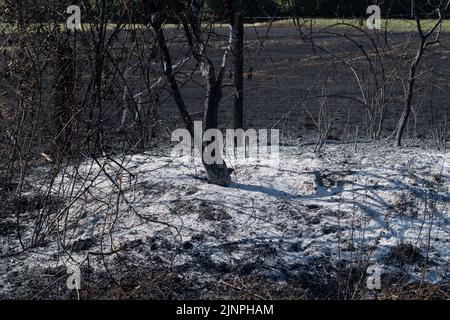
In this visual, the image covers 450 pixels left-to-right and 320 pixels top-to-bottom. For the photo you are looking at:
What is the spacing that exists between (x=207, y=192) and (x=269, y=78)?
22.9 ft

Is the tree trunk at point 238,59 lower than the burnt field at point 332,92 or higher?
higher

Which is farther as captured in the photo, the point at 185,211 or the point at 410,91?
the point at 410,91

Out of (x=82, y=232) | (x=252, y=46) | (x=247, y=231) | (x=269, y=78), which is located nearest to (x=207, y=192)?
(x=247, y=231)

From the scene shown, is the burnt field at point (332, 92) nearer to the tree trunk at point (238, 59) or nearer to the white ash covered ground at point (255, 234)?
the tree trunk at point (238, 59)

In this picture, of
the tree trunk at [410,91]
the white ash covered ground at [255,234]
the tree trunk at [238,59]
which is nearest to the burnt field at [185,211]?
the white ash covered ground at [255,234]

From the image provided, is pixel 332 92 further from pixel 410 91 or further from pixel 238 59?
pixel 410 91

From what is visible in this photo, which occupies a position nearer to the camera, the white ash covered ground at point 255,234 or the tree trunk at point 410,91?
the white ash covered ground at point 255,234

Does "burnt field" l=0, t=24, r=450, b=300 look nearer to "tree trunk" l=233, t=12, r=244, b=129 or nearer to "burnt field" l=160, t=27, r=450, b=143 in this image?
"tree trunk" l=233, t=12, r=244, b=129

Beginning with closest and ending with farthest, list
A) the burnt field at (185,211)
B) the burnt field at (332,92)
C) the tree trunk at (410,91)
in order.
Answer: the burnt field at (185,211) → the tree trunk at (410,91) → the burnt field at (332,92)


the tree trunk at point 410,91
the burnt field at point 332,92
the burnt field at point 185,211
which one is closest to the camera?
the burnt field at point 185,211

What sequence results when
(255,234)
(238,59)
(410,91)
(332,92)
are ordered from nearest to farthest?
(255,234) < (410,91) < (238,59) < (332,92)

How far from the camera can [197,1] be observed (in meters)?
5.39

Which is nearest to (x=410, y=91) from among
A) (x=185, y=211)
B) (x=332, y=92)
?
(x=185, y=211)

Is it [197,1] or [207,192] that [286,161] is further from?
[197,1]
